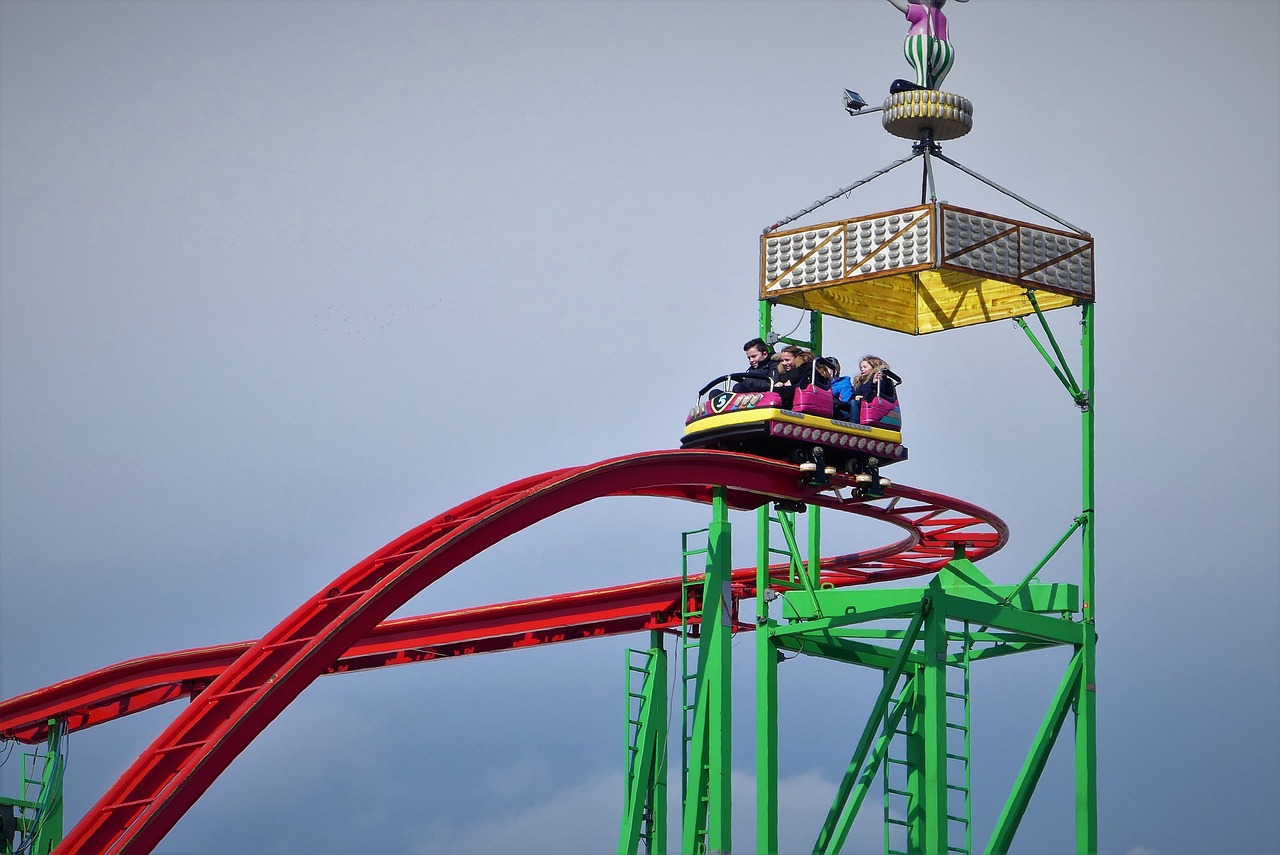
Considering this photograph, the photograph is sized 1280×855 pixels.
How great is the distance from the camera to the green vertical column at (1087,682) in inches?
997

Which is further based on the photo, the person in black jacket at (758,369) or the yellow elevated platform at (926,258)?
the yellow elevated platform at (926,258)

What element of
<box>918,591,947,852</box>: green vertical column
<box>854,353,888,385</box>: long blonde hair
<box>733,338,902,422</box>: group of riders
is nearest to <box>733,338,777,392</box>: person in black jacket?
<box>733,338,902,422</box>: group of riders

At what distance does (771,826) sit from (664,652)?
3.43 metres

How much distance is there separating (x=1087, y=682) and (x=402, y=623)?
26.6 feet

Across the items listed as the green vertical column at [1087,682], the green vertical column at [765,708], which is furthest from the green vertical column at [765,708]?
the green vertical column at [1087,682]

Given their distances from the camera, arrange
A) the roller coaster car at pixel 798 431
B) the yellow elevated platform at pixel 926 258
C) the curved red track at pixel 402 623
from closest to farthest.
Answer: the curved red track at pixel 402 623
the roller coaster car at pixel 798 431
the yellow elevated platform at pixel 926 258

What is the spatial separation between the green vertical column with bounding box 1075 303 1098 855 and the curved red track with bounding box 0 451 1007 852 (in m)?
1.28

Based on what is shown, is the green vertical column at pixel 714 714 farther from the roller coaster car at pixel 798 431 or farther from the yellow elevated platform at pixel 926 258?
the yellow elevated platform at pixel 926 258

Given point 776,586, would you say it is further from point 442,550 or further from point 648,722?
point 442,550

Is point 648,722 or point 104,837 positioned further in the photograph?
point 648,722

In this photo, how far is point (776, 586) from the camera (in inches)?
1043

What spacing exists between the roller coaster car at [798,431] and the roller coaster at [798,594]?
3 cm

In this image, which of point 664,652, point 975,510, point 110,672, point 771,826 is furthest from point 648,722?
point 110,672

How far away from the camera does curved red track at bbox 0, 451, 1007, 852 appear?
19688 mm
